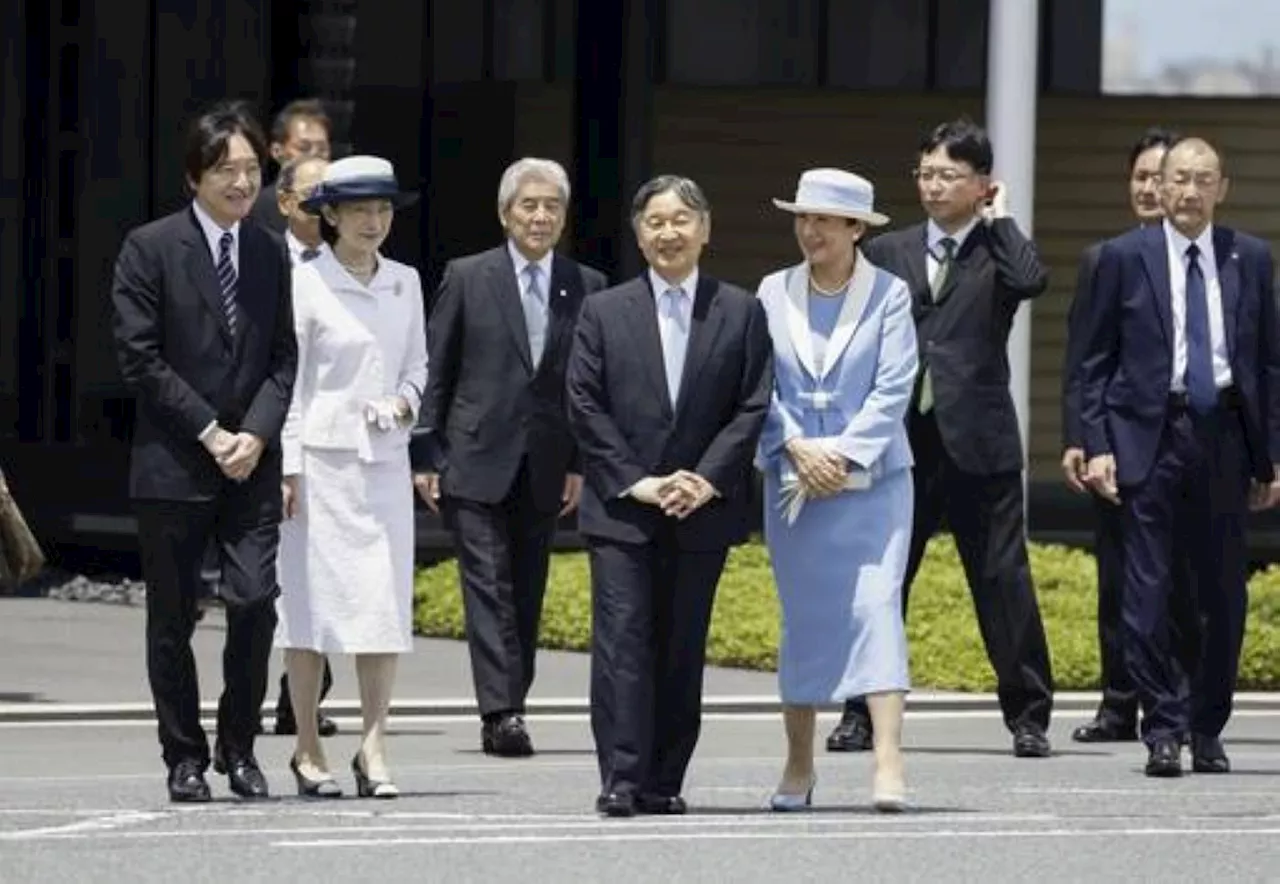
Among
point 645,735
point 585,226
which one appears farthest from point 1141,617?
point 585,226

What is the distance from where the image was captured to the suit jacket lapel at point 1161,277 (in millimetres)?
15500

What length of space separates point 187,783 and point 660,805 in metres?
1.39

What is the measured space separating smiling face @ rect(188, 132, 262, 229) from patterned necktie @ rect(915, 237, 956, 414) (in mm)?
3113

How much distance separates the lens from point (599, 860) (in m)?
12.1

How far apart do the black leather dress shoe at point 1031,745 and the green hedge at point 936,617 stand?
242 centimetres

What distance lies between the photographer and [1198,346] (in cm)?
1546

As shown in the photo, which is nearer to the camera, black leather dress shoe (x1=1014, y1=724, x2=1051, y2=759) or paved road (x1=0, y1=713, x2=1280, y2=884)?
paved road (x1=0, y1=713, x2=1280, y2=884)

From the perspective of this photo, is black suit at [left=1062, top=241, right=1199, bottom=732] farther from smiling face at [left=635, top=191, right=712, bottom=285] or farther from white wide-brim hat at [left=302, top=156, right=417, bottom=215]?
white wide-brim hat at [left=302, top=156, right=417, bottom=215]

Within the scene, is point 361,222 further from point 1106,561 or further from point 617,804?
point 1106,561

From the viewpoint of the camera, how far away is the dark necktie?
1542 cm

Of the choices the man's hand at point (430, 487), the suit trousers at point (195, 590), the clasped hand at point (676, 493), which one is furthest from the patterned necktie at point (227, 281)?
the man's hand at point (430, 487)

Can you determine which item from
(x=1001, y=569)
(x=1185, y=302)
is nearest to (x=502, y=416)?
(x=1001, y=569)

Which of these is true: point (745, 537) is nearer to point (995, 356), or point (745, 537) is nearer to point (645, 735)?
point (645, 735)

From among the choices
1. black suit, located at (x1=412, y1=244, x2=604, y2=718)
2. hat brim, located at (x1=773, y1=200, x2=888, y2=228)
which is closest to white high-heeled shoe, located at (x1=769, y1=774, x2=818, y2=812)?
hat brim, located at (x1=773, y1=200, x2=888, y2=228)
